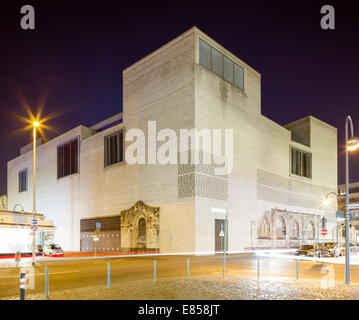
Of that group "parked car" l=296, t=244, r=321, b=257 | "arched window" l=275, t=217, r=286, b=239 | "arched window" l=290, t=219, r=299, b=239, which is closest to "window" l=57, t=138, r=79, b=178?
"arched window" l=275, t=217, r=286, b=239

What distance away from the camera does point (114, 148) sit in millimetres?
49844

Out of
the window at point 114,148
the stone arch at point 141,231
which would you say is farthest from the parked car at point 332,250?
the window at point 114,148

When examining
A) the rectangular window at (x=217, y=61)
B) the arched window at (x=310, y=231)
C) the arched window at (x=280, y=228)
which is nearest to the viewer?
the rectangular window at (x=217, y=61)

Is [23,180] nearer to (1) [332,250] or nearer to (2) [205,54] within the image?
(2) [205,54]

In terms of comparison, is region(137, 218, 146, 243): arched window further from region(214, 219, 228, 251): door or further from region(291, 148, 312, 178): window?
region(291, 148, 312, 178): window

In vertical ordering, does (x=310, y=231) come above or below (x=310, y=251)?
below

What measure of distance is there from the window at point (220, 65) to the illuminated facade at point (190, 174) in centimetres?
12

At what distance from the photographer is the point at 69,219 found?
193 ft

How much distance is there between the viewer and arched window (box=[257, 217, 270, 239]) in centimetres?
4784

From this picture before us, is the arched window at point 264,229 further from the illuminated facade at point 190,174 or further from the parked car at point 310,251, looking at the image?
the parked car at point 310,251

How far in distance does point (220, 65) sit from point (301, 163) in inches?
1024

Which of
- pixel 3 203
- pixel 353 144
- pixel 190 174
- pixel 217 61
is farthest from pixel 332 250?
pixel 3 203

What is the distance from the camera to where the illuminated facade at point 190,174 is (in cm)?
3903

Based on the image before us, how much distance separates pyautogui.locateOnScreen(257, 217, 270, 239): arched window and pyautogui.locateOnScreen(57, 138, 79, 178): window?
29925 mm
